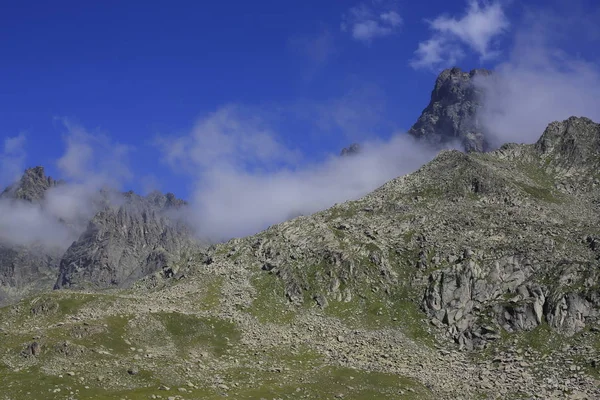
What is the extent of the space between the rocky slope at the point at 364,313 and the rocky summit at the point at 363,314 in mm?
333

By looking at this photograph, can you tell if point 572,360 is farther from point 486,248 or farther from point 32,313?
point 32,313

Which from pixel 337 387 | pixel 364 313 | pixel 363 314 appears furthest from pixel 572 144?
pixel 337 387

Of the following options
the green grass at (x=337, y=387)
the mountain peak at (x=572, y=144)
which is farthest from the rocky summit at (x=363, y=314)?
the mountain peak at (x=572, y=144)

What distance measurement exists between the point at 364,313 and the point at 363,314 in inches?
18.3

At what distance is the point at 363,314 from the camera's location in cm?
10619

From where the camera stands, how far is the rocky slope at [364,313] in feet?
251

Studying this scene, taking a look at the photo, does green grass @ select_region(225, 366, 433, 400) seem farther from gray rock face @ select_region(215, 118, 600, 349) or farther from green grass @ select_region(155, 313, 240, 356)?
gray rock face @ select_region(215, 118, 600, 349)

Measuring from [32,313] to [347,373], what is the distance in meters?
53.6

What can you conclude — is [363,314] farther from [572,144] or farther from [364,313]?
[572,144]

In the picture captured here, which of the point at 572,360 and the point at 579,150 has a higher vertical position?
the point at 579,150

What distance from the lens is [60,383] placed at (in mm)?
66625

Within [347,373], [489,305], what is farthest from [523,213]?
[347,373]

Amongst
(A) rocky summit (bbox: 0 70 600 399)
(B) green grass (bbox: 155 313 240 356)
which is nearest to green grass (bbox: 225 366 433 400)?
(A) rocky summit (bbox: 0 70 600 399)

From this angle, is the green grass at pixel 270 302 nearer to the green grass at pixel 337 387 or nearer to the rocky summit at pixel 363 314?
the rocky summit at pixel 363 314
